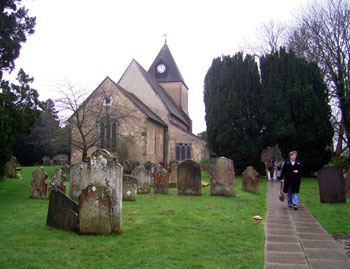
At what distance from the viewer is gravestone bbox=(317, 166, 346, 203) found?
10.4m

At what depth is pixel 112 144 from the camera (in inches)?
1088

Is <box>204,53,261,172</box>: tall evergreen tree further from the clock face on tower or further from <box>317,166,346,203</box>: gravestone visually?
the clock face on tower

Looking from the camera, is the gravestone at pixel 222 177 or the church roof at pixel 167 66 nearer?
the gravestone at pixel 222 177

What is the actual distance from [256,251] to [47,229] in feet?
12.1

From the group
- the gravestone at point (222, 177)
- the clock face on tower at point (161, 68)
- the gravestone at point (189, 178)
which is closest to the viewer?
the gravestone at point (222, 177)

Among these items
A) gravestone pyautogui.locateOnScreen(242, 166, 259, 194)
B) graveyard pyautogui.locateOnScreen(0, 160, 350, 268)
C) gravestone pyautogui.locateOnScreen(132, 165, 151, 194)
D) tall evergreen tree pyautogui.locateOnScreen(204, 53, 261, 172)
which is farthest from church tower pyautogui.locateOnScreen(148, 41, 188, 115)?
graveyard pyautogui.locateOnScreen(0, 160, 350, 268)

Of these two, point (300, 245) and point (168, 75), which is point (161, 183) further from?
point (168, 75)

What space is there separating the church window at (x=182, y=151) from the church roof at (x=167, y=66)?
13.5 m

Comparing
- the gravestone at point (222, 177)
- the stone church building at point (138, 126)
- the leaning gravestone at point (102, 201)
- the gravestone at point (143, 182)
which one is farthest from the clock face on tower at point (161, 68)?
the leaning gravestone at point (102, 201)

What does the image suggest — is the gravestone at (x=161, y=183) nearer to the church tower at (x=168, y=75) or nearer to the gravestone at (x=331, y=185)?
the gravestone at (x=331, y=185)

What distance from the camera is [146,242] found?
17.8 feet

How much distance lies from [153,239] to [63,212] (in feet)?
5.90

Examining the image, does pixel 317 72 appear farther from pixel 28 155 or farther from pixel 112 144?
pixel 28 155

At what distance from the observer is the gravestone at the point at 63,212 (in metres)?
6.01
